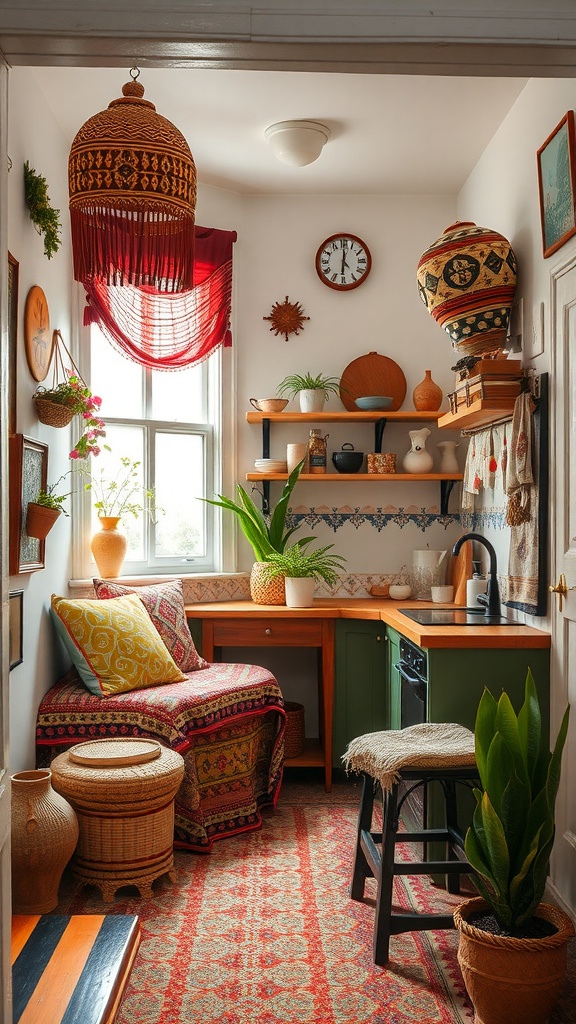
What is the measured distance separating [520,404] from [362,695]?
69.0 inches

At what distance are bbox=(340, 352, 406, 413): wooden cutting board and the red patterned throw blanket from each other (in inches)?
66.3

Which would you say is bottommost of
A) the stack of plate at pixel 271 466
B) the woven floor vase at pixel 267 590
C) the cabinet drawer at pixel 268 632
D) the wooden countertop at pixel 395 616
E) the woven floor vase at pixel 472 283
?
the cabinet drawer at pixel 268 632

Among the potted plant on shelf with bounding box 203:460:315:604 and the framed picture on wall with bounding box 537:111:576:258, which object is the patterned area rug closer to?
the potted plant on shelf with bounding box 203:460:315:604

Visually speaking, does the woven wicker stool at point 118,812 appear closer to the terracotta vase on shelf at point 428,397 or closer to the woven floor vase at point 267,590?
the woven floor vase at point 267,590

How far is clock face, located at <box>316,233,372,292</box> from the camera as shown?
16.1ft

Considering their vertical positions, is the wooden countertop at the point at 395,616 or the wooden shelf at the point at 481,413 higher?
the wooden shelf at the point at 481,413

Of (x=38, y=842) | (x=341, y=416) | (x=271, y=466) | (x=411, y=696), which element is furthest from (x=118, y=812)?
(x=341, y=416)

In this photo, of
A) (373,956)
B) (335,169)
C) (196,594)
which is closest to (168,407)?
(196,594)

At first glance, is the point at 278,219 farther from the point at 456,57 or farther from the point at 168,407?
the point at 456,57

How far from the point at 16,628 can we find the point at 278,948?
137cm

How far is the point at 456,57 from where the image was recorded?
5.18ft

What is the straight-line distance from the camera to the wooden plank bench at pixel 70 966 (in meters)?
2.07

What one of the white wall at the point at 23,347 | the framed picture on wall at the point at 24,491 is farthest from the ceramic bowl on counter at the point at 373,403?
the framed picture on wall at the point at 24,491

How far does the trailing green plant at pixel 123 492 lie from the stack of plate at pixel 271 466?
0.58m
